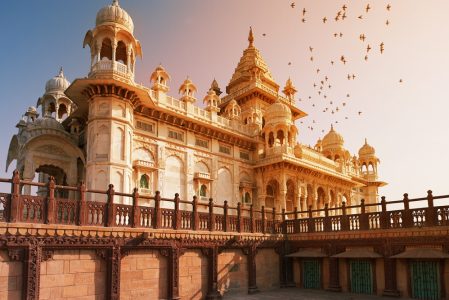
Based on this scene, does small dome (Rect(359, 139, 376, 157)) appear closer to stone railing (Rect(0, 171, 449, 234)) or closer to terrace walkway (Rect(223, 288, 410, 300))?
stone railing (Rect(0, 171, 449, 234))

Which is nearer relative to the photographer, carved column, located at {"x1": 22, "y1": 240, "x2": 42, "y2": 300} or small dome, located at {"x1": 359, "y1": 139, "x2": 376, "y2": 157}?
carved column, located at {"x1": 22, "y1": 240, "x2": 42, "y2": 300}

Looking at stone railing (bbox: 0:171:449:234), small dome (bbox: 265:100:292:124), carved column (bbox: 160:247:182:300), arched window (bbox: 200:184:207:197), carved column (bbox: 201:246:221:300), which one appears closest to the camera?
stone railing (bbox: 0:171:449:234)

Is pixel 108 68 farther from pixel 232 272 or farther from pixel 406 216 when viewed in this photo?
pixel 406 216

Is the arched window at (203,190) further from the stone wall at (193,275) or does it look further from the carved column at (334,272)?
the carved column at (334,272)

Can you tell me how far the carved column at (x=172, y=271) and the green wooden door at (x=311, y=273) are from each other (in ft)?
27.3

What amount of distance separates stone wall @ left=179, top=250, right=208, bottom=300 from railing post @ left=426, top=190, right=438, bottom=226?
9.91 meters

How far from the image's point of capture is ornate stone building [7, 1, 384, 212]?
1919cm

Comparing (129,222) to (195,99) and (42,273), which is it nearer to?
(42,273)

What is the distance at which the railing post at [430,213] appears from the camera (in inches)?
631

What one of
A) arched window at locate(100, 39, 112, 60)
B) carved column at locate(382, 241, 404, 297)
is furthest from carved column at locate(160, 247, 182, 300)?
arched window at locate(100, 39, 112, 60)

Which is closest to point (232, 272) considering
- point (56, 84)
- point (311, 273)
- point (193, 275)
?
point (193, 275)

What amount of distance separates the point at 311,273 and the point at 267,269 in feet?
7.88

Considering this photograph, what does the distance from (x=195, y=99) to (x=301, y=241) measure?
38.2 ft

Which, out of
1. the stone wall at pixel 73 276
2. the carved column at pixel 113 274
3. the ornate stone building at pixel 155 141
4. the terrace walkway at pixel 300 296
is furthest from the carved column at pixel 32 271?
the terrace walkway at pixel 300 296
